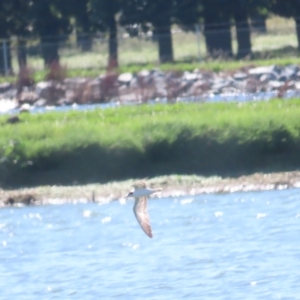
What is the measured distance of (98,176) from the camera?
15617 mm

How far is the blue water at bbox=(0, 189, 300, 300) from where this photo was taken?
33.7 feet

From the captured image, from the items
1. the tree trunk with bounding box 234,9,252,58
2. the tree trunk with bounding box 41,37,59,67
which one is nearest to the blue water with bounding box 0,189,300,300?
the tree trunk with bounding box 41,37,59,67

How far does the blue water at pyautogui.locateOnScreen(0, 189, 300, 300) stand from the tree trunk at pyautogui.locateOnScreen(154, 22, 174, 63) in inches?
805

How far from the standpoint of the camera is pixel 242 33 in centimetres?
3525

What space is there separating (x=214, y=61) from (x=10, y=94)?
7.19 meters

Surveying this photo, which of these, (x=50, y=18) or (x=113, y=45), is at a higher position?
(x=50, y=18)

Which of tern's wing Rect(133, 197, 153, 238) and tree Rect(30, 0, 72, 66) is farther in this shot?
tree Rect(30, 0, 72, 66)

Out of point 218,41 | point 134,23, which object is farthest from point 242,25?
point 134,23

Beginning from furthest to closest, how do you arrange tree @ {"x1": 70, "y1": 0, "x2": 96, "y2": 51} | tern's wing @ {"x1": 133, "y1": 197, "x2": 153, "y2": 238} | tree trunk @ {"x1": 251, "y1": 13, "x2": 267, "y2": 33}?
tree trunk @ {"x1": 251, "y1": 13, "x2": 267, "y2": 33} → tree @ {"x1": 70, "y1": 0, "x2": 96, "y2": 51} → tern's wing @ {"x1": 133, "y1": 197, "x2": 153, "y2": 238}

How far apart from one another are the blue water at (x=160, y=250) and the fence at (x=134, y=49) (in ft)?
61.8

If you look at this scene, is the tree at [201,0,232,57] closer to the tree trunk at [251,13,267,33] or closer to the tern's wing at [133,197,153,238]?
the tree trunk at [251,13,267,33]

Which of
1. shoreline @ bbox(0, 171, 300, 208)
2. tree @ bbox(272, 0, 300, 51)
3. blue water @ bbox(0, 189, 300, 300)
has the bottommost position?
blue water @ bbox(0, 189, 300, 300)

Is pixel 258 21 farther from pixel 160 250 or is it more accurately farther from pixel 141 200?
pixel 141 200

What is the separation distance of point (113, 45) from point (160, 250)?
908 inches
